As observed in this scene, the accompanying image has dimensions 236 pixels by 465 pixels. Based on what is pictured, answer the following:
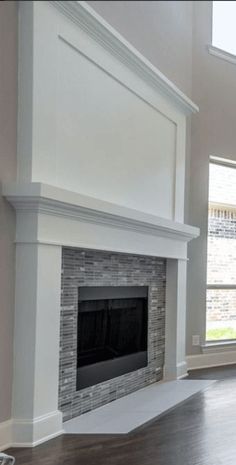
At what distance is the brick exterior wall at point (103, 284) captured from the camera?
10.1ft

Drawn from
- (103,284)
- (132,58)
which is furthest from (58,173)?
(103,284)

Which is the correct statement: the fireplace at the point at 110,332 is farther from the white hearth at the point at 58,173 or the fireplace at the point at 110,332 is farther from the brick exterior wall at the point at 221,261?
the brick exterior wall at the point at 221,261

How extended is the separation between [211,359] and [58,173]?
340 cm

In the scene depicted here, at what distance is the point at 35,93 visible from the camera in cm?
258

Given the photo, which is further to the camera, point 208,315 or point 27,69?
point 208,315

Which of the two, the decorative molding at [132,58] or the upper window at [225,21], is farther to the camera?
the decorative molding at [132,58]

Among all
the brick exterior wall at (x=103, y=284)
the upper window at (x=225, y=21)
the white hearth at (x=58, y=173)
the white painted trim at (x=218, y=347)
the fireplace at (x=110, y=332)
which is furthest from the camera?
the white painted trim at (x=218, y=347)

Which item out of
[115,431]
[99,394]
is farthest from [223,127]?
[115,431]

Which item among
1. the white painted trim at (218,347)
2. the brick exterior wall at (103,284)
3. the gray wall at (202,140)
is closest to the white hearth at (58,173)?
the brick exterior wall at (103,284)

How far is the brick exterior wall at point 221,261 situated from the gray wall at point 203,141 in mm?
149

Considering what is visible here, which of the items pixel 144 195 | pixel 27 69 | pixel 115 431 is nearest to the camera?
pixel 27 69

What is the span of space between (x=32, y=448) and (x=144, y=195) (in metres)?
2.13

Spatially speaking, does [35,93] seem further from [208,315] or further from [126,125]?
[208,315]

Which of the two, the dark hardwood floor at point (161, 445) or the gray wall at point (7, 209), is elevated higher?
the gray wall at point (7, 209)
